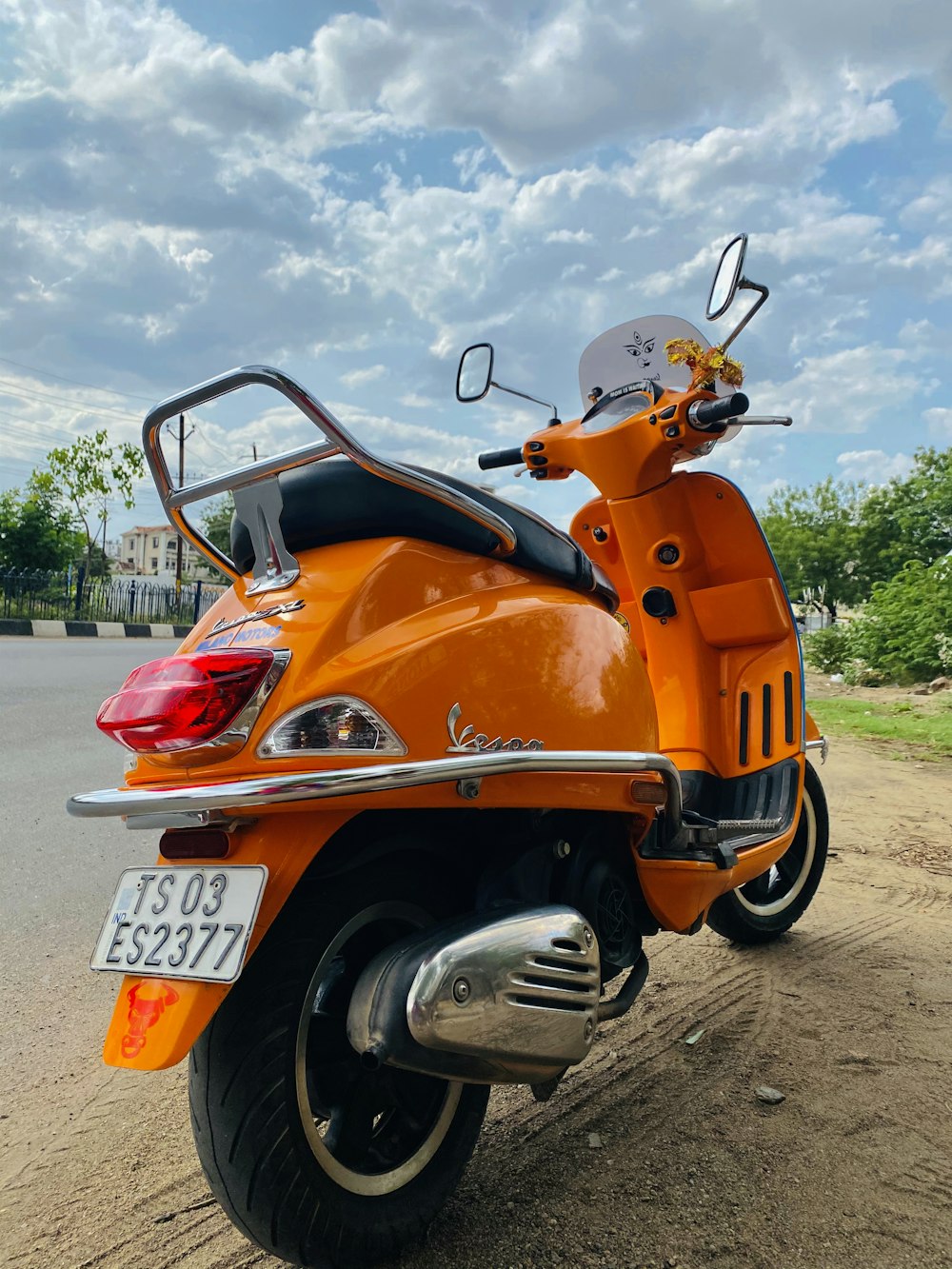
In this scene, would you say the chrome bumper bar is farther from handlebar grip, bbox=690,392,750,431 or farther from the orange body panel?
handlebar grip, bbox=690,392,750,431

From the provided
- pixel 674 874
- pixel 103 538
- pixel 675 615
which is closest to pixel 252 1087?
pixel 674 874

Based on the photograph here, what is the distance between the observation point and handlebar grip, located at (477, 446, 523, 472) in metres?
3.28

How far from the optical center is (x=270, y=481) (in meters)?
1.65

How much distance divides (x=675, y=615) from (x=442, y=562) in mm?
1446

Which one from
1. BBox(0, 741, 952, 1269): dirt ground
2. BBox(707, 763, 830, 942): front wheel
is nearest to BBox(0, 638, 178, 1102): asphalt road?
BBox(0, 741, 952, 1269): dirt ground

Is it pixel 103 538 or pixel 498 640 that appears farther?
pixel 103 538

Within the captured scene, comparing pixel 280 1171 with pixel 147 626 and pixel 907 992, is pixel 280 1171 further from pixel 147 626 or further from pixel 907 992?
pixel 147 626

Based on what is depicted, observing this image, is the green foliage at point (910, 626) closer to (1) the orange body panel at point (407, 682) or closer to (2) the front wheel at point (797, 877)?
(2) the front wheel at point (797, 877)

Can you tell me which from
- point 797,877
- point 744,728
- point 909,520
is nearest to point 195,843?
point 744,728

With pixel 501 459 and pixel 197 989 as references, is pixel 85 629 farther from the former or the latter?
pixel 197 989

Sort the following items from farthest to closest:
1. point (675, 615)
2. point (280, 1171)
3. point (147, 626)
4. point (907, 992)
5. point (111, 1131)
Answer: point (147, 626), point (675, 615), point (907, 992), point (111, 1131), point (280, 1171)

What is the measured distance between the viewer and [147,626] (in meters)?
19.5

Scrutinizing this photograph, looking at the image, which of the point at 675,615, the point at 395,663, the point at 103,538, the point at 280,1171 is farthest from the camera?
the point at 103,538

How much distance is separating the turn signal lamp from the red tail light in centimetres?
7
